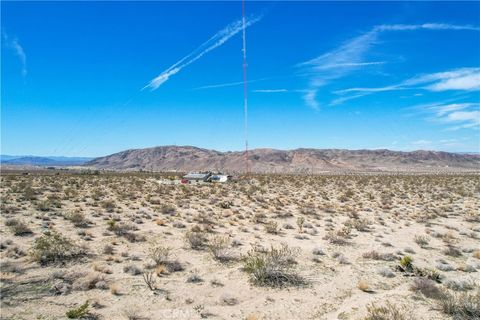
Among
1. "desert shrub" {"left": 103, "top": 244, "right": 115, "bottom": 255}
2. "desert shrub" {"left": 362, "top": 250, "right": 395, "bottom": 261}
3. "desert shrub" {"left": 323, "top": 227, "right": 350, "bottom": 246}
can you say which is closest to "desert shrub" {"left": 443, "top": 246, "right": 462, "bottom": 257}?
"desert shrub" {"left": 362, "top": 250, "right": 395, "bottom": 261}

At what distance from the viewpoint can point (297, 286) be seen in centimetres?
969

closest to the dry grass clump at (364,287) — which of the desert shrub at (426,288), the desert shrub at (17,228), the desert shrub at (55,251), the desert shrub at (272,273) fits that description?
the desert shrub at (426,288)

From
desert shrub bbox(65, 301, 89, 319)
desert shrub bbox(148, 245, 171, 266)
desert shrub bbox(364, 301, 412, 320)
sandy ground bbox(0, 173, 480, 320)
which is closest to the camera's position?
desert shrub bbox(364, 301, 412, 320)

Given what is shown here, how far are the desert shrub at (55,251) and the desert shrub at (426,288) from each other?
10390 millimetres

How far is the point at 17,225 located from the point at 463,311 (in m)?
16.6

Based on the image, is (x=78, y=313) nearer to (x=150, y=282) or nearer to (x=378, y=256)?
(x=150, y=282)

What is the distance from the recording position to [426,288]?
30.1ft

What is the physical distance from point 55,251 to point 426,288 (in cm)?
1108

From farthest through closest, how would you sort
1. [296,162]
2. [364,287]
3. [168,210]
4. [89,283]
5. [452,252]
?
[296,162], [168,210], [452,252], [364,287], [89,283]

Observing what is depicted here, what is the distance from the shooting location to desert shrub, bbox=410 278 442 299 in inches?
351

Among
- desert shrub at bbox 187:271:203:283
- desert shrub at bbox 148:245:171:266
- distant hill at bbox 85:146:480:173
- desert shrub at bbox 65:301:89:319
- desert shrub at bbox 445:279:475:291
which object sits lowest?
desert shrub at bbox 445:279:475:291

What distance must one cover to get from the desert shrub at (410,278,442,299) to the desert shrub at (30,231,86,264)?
1039 cm

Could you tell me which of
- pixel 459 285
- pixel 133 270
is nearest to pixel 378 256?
pixel 459 285

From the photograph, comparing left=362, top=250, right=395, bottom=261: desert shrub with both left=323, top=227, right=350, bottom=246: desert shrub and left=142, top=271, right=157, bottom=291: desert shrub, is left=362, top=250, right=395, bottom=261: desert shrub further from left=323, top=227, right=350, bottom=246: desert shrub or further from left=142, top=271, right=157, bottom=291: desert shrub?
left=142, top=271, right=157, bottom=291: desert shrub
